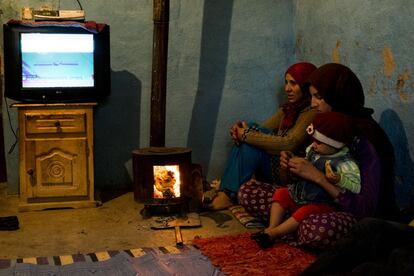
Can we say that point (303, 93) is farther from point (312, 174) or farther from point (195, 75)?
point (195, 75)

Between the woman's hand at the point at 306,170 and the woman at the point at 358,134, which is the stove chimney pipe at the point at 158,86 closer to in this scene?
the woman at the point at 358,134

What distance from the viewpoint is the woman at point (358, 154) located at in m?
3.32

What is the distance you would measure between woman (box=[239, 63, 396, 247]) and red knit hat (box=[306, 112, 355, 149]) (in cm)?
12

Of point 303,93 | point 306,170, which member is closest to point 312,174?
point 306,170

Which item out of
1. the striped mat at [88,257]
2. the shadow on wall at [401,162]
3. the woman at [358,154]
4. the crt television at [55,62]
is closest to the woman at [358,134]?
the woman at [358,154]

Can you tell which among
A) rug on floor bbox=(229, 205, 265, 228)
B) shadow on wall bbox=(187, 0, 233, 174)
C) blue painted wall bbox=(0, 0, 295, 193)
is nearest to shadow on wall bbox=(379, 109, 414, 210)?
rug on floor bbox=(229, 205, 265, 228)

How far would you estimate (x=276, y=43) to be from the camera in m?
5.25

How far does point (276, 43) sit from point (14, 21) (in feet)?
7.18

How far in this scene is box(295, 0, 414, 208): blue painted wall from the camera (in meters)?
3.61

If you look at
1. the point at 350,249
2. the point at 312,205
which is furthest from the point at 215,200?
the point at 350,249

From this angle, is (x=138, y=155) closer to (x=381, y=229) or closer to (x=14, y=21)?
(x=14, y=21)

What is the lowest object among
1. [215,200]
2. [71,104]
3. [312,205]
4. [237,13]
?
[215,200]

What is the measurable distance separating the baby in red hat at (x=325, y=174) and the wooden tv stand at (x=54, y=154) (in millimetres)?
1558


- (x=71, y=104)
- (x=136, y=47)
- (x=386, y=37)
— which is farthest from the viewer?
(x=136, y=47)
